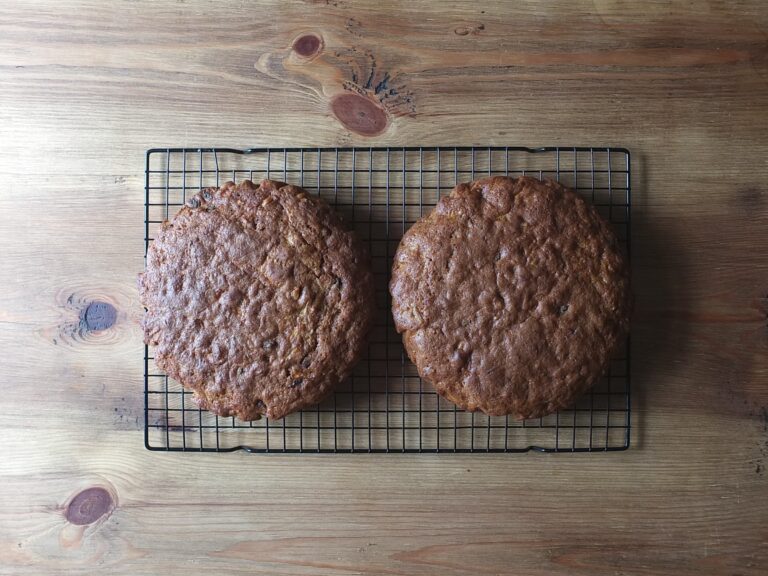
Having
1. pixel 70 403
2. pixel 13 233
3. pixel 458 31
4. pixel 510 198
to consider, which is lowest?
pixel 70 403

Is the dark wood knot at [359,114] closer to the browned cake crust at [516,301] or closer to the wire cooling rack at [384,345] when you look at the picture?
the wire cooling rack at [384,345]

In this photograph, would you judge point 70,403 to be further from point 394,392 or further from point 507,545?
point 507,545

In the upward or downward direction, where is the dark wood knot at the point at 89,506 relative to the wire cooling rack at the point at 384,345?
downward

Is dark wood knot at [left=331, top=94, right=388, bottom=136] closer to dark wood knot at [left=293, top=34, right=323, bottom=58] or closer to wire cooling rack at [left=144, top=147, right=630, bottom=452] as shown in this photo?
wire cooling rack at [left=144, top=147, right=630, bottom=452]

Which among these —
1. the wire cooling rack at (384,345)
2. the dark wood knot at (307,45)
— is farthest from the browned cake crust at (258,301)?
the dark wood knot at (307,45)

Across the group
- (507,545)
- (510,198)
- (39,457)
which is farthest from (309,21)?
(507,545)

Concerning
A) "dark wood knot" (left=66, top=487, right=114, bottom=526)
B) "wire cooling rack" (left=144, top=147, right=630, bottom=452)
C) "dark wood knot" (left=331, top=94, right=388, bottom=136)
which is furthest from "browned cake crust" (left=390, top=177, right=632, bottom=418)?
"dark wood knot" (left=66, top=487, right=114, bottom=526)
